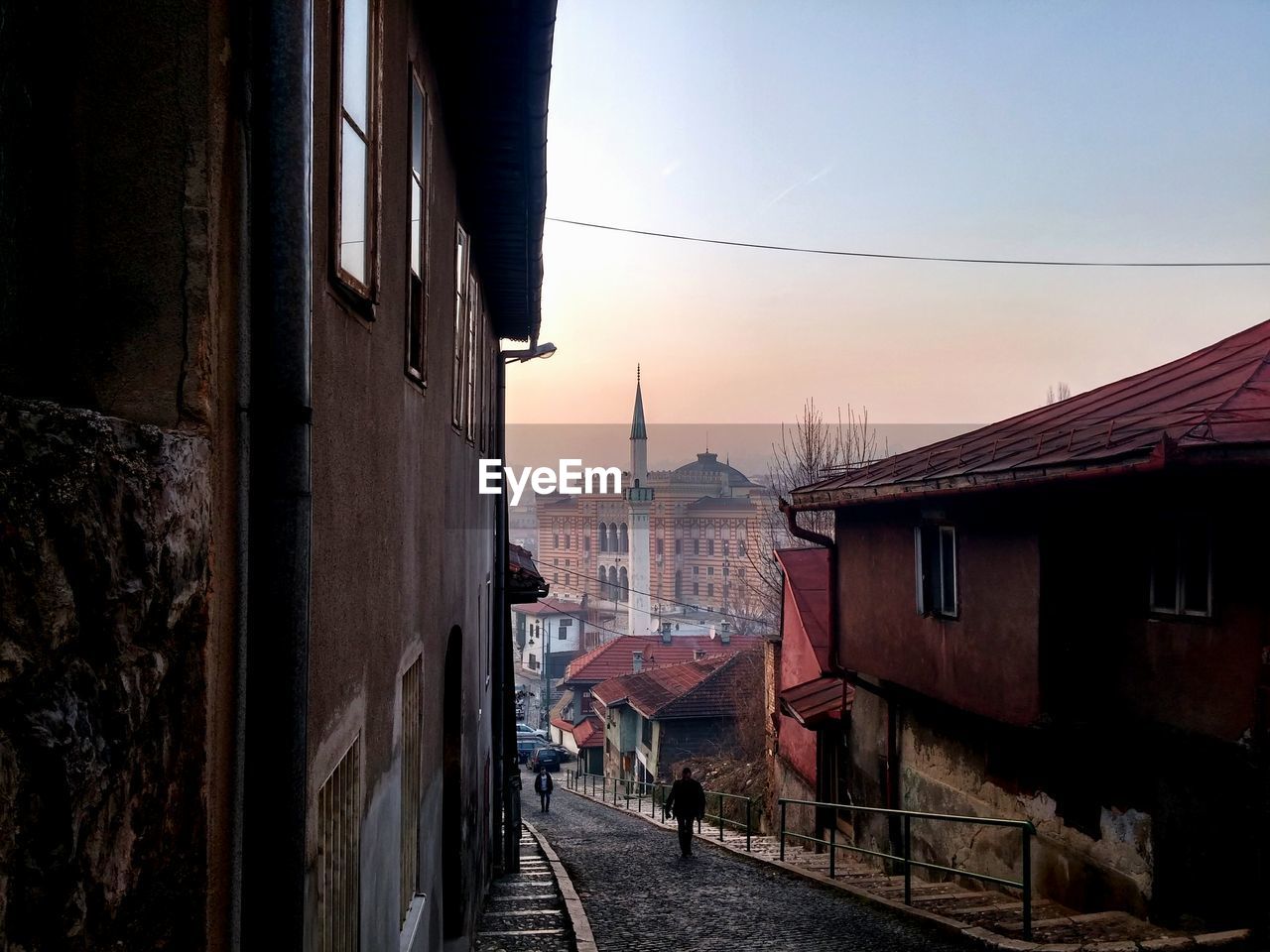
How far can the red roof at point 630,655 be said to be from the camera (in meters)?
60.0

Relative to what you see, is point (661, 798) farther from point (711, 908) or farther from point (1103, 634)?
point (1103, 634)

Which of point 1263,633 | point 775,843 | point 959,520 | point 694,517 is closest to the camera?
point 1263,633

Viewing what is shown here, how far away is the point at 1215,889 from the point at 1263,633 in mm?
2202

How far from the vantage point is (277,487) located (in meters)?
2.42

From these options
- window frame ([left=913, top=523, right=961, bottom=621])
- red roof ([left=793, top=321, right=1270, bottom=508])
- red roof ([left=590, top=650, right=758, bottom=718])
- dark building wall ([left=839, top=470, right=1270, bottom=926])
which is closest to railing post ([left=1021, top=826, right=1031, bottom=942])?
dark building wall ([left=839, top=470, right=1270, bottom=926])

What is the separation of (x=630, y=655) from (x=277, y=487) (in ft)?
197

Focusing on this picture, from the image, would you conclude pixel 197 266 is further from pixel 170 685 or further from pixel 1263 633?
pixel 1263 633

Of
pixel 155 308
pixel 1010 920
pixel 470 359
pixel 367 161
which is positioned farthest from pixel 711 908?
pixel 155 308

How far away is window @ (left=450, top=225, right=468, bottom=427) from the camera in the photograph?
7789mm

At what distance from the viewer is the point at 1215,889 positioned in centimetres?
880

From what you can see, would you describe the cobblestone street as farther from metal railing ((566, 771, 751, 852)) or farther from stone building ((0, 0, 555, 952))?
stone building ((0, 0, 555, 952))

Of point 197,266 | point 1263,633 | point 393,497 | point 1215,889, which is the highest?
point 197,266

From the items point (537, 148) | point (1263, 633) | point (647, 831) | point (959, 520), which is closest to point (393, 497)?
point (537, 148)

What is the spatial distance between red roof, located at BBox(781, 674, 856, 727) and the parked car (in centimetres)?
2646
